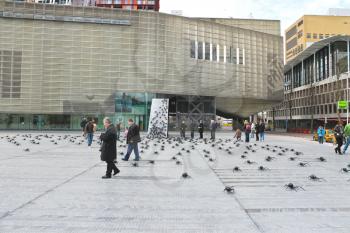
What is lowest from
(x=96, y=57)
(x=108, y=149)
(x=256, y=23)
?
(x=108, y=149)

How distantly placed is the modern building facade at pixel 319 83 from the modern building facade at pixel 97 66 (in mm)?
24197

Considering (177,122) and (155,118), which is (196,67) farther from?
(155,118)

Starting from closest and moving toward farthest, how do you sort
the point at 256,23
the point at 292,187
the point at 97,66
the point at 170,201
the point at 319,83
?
the point at 170,201
the point at 292,187
the point at 97,66
the point at 319,83
the point at 256,23

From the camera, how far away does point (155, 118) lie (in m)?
32.8

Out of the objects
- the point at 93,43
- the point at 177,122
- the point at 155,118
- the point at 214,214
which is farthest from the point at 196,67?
the point at 214,214

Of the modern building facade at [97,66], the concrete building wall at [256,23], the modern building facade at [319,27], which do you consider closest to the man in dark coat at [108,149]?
the modern building facade at [97,66]

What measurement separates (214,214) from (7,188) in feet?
15.7

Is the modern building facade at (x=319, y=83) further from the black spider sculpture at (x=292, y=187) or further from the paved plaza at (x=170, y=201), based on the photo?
the black spider sculpture at (x=292, y=187)

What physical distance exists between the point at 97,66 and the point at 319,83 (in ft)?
172

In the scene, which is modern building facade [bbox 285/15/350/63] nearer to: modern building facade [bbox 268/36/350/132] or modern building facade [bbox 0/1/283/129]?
modern building facade [bbox 268/36/350/132]

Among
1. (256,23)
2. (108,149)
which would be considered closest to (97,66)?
(108,149)

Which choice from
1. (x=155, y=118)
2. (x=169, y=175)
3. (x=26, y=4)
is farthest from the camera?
(x=26, y=4)

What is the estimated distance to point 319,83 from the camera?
255ft

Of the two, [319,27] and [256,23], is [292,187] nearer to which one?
[256,23]
